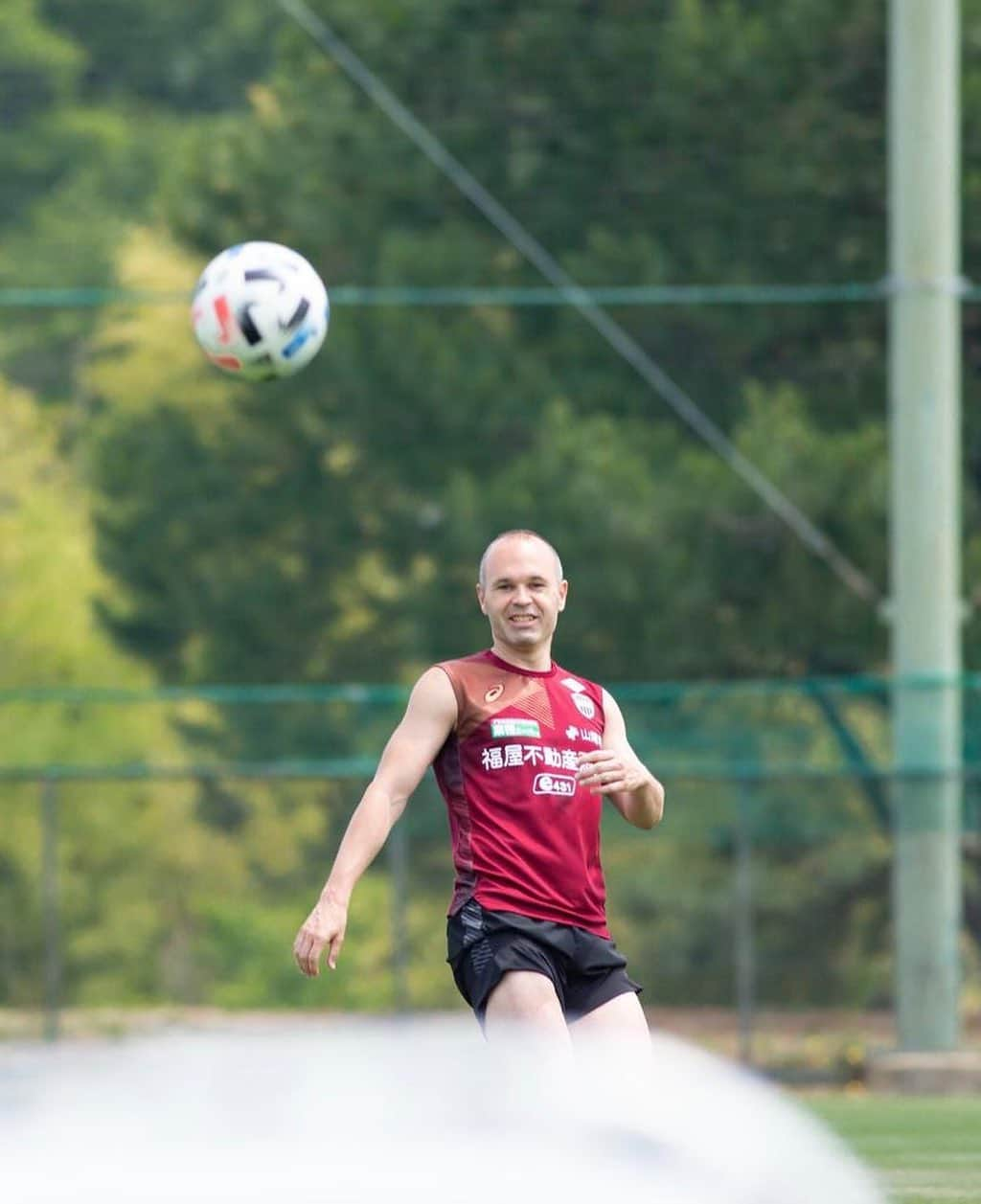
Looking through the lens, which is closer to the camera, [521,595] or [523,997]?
[523,997]

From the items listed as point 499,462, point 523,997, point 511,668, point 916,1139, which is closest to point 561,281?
point 499,462

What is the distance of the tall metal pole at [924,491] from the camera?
49.1ft

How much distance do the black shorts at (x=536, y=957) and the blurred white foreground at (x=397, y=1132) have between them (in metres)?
3.59

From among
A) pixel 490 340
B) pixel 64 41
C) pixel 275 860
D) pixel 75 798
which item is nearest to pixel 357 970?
pixel 275 860

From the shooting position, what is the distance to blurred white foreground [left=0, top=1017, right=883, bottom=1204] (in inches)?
84.0

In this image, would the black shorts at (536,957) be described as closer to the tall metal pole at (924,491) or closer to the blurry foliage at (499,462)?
the tall metal pole at (924,491)

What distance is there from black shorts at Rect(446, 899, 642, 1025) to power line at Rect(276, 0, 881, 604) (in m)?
14.3

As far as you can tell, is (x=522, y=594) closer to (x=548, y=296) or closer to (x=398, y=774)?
(x=398, y=774)

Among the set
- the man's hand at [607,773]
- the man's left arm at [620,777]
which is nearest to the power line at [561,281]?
the man's left arm at [620,777]

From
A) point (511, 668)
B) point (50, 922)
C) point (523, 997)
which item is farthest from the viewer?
point (50, 922)

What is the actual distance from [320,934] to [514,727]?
0.74 meters

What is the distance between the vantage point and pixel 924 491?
15141 mm

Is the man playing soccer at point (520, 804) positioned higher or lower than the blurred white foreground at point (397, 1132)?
higher

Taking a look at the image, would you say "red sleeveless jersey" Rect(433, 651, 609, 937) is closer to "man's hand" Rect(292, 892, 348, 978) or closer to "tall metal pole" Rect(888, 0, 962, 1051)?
"man's hand" Rect(292, 892, 348, 978)
